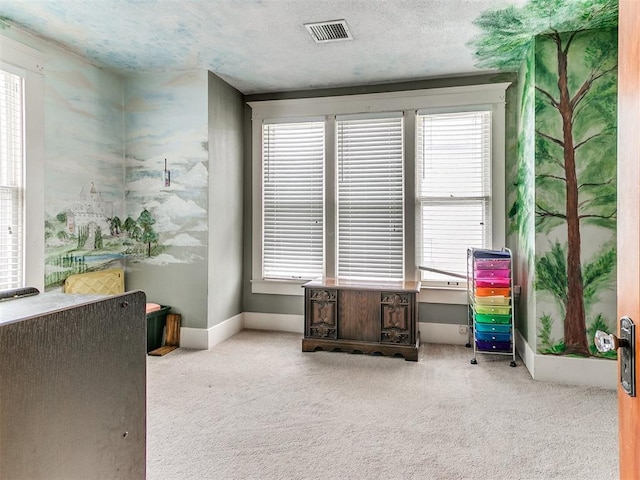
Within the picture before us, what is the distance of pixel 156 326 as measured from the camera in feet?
13.0

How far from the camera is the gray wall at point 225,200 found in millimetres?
4065

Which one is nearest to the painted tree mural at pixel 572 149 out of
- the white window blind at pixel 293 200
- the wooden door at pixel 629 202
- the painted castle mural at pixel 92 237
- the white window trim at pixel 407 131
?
the white window trim at pixel 407 131

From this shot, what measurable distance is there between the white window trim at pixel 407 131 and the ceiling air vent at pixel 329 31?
3.75 ft

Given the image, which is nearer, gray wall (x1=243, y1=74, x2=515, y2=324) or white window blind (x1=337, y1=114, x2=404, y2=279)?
gray wall (x1=243, y1=74, x2=515, y2=324)

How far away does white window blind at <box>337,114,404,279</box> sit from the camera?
14.1 feet

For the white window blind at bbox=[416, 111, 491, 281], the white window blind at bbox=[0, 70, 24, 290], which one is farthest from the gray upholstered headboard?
the white window blind at bbox=[416, 111, 491, 281]

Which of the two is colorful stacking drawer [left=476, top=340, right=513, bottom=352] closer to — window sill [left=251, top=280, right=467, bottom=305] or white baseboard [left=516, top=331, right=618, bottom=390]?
white baseboard [left=516, top=331, right=618, bottom=390]

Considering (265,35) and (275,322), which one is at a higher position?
(265,35)

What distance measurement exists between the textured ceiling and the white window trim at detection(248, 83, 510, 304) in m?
0.21

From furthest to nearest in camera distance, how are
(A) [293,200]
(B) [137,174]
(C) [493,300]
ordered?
(A) [293,200] → (B) [137,174] → (C) [493,300]

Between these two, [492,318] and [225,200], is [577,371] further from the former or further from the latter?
[225,200]

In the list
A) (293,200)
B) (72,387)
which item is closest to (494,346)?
(293,200)

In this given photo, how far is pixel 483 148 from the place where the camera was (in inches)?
160

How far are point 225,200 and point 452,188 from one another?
239cm
